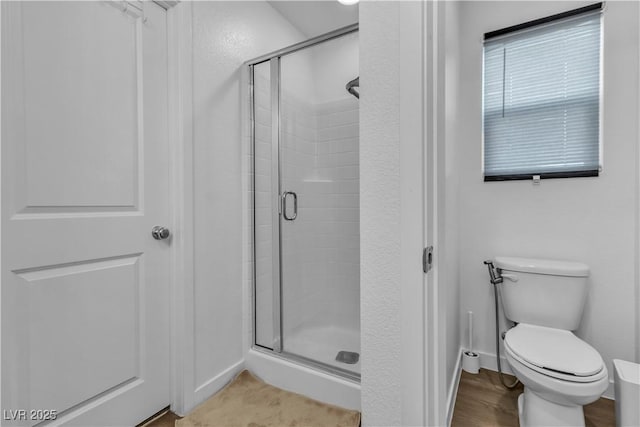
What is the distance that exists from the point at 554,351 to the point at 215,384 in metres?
1.61

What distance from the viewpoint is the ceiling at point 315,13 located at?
200 cm

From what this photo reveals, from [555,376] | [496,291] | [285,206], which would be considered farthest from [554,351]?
[285,206]

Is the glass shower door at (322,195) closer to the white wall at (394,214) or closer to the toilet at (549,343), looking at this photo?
the toilet at (549,343)

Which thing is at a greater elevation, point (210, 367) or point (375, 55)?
point (375, 55)

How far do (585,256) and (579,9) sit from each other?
1.36m

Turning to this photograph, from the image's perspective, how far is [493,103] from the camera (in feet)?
6.30

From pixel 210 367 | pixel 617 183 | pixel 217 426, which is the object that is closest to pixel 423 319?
pixel 217 426

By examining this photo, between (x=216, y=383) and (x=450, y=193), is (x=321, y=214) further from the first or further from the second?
(x=216, y=383)

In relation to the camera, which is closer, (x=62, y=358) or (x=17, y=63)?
(x=17, y=63)

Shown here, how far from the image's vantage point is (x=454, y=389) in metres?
1.64

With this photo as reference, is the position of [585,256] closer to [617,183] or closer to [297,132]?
[617,183]

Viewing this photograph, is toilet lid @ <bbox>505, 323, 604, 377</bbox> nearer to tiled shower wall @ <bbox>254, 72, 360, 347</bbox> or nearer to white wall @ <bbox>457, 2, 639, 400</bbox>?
white wall @ <bbox>457, 2, 639, 400</bbox>

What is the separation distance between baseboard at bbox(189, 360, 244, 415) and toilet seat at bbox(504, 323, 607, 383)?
1.40 metres

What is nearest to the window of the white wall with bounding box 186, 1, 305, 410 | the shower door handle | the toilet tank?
the toilet tank
